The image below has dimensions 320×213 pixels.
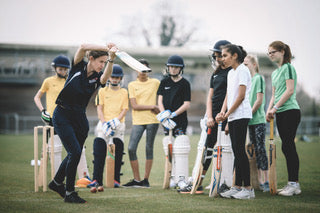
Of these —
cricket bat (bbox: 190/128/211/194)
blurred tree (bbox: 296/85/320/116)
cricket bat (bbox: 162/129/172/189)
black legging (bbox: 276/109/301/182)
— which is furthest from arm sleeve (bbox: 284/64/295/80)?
blurred tree (bbox: 296/85/320/116)

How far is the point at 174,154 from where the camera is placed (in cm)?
532

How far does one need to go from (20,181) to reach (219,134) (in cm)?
304

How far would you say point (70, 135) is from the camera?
4.12 m

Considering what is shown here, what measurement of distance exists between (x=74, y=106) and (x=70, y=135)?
31 centimetres

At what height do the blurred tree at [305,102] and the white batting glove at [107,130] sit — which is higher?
the blurred tree at [305,102]

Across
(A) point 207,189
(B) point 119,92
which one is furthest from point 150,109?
(A) point 207,189

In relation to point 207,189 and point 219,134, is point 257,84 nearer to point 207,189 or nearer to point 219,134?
Result: point 219,134

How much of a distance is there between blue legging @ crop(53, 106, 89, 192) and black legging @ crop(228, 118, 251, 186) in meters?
1.67

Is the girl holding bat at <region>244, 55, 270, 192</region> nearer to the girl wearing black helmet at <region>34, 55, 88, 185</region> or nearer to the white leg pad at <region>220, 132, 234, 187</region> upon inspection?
the white leg pad at <region>220, 132, 234, 187</region>

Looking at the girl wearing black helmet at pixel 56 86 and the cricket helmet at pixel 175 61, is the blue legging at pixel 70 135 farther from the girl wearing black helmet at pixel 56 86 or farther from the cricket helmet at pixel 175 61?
the cricket helmet at pixel 175 61

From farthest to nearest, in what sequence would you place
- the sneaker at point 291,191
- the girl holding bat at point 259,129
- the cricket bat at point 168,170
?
the cricket bat at point 168,170 < the girl holding bat at point 259,129 < the sneaker at point 291,191

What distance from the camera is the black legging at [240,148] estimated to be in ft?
14.3

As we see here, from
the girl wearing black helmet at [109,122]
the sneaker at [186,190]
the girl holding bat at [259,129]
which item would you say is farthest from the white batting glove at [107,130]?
the girl holding bat at [259,129]

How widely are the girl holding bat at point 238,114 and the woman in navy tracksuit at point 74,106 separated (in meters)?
1.38
